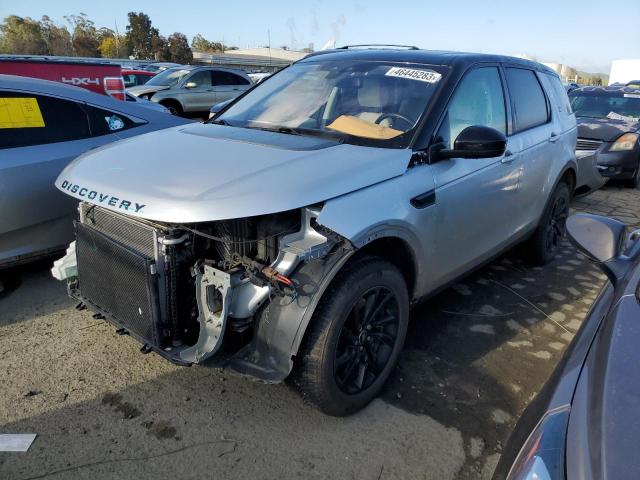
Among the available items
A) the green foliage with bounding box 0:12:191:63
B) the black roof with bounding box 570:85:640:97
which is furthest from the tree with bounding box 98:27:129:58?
the black roof with bounding box 570:85:640:97

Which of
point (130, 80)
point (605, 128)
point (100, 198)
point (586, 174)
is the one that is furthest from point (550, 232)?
point (130, 80)

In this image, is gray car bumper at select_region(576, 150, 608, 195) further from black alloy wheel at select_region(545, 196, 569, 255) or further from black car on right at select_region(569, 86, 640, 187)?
black car on right at select_region(569, 86, 640, 187)

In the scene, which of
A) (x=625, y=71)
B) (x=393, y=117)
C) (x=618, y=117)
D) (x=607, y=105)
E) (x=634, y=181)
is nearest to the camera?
(x=393, y=117)

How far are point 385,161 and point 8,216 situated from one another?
8.83 ft

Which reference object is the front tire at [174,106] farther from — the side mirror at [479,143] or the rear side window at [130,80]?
the side mirror at [479,143]

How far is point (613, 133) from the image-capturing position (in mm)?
8664

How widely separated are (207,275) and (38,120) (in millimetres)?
2493

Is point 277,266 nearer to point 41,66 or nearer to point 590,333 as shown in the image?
point 590,333

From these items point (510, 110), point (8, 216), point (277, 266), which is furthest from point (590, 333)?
point (8, 216)

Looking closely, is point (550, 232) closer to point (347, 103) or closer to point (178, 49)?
point (347, 103)

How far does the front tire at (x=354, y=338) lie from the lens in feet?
7.81

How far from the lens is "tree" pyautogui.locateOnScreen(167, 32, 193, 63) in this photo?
198 feet

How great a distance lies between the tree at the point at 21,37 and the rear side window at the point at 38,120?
185 ft

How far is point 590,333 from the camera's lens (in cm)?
174
